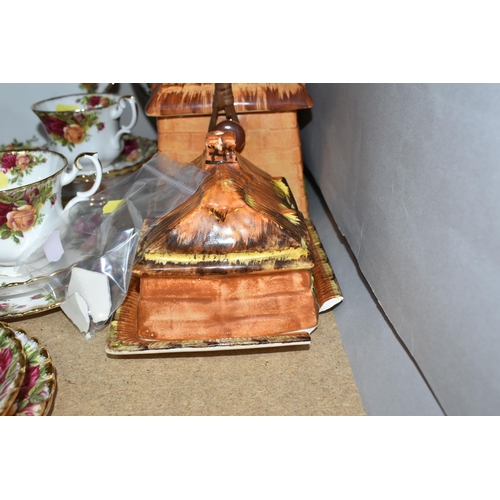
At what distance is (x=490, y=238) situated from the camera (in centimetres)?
35

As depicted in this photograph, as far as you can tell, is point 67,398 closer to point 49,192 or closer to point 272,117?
point 49,192

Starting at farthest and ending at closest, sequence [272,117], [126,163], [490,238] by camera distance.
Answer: [126,163]
[272,117]
[490,238]

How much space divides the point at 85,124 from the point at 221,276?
0.47 meters

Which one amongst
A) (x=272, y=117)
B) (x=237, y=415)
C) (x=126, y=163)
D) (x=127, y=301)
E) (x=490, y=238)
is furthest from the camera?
(x=126, y=163)

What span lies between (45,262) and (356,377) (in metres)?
0.40

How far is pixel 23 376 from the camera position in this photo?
0.43 m

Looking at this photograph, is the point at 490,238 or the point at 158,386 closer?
the point at 490,238

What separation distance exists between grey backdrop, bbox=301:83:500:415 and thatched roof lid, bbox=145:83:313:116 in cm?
10

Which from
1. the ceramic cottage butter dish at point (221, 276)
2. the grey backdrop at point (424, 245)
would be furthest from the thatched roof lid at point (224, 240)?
the grey backdrop at point (424, 245)

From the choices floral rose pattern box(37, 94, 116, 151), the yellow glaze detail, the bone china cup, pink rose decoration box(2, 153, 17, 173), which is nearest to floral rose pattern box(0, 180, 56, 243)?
the bone china cup

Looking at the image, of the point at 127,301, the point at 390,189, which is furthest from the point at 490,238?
the point at 127,301

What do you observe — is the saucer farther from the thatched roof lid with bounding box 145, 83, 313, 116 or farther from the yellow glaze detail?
the yellow glaze detail

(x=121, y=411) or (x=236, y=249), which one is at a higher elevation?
(x=236, y=249)

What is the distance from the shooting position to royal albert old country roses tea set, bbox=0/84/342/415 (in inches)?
20.1
